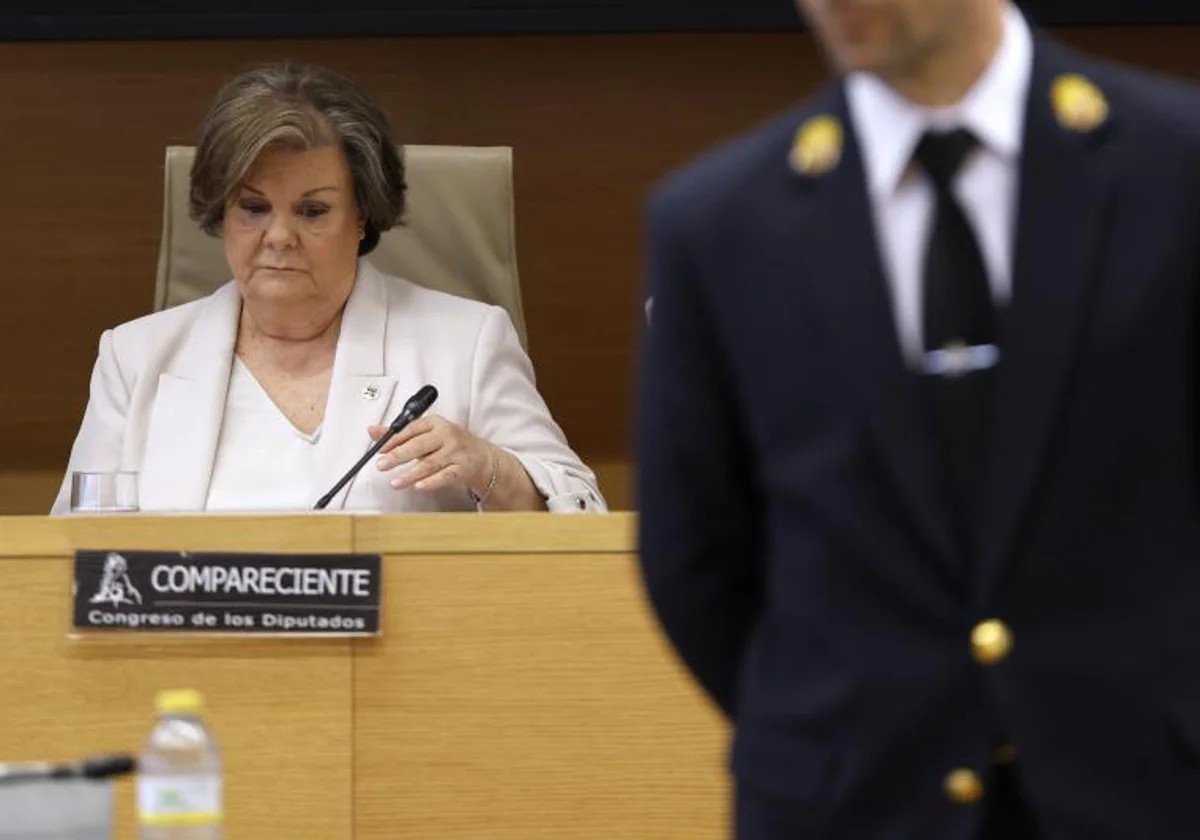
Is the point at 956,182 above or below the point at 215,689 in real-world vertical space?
above

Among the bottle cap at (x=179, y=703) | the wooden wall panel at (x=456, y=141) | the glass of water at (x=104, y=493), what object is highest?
the wooden wall panel at (x=456, y=141)

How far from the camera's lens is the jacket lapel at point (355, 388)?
3.00m

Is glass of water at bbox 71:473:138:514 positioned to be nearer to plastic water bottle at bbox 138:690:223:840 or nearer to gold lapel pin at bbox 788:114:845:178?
plastic water bottle at bbox 138:690:223:840

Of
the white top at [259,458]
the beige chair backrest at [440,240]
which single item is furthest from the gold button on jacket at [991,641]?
the beige chair backrest at [440,240]

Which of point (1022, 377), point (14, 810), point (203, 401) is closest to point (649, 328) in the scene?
point (1022, 377)

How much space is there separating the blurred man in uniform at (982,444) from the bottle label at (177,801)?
479 mm

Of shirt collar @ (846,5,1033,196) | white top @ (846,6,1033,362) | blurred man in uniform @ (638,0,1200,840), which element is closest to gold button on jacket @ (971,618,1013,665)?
blurred man in uniform @ (638,0,1200,840)

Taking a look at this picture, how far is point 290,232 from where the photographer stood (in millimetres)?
3098

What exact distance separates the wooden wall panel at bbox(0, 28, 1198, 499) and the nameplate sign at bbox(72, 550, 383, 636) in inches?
71.7

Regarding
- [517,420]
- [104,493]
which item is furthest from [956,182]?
[517,420]

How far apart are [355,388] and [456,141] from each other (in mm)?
1163

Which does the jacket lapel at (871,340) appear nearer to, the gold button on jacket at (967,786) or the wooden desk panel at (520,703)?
the gold button on jacket at (967,786)

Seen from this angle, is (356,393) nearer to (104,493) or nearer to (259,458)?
(259,458)

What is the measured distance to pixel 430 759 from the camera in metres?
2.39
